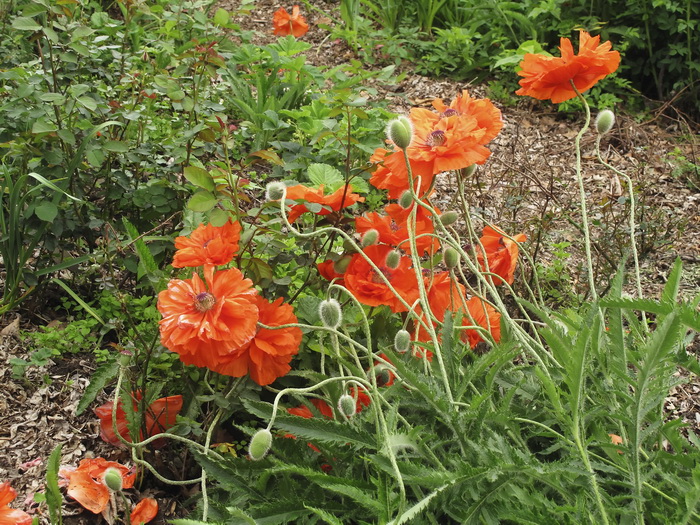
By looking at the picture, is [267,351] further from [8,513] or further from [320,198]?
[8,513]

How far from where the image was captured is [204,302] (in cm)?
132

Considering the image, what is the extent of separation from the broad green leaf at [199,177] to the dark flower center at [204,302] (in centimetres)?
31

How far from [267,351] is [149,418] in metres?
0.49

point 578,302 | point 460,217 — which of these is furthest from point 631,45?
point 578,302

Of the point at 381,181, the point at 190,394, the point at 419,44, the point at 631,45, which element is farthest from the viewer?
the point at 419,44

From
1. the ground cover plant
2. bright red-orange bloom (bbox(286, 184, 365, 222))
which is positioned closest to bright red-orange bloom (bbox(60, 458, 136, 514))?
the ground cover plant

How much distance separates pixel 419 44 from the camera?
4434 millimetres

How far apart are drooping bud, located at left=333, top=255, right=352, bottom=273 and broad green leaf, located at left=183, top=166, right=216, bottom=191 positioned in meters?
0.33

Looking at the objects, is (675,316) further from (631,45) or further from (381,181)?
(631,45)

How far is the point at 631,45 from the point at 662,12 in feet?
0.96

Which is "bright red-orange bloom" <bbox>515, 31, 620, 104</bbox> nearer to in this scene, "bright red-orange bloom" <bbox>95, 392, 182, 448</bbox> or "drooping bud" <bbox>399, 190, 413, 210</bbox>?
"drooping bud" <bbox>399, 190, 413, 210</bbox>

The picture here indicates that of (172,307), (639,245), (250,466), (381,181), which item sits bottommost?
(639,245)

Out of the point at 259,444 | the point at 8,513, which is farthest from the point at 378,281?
the point at 8,513

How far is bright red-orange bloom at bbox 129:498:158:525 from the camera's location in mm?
1533
